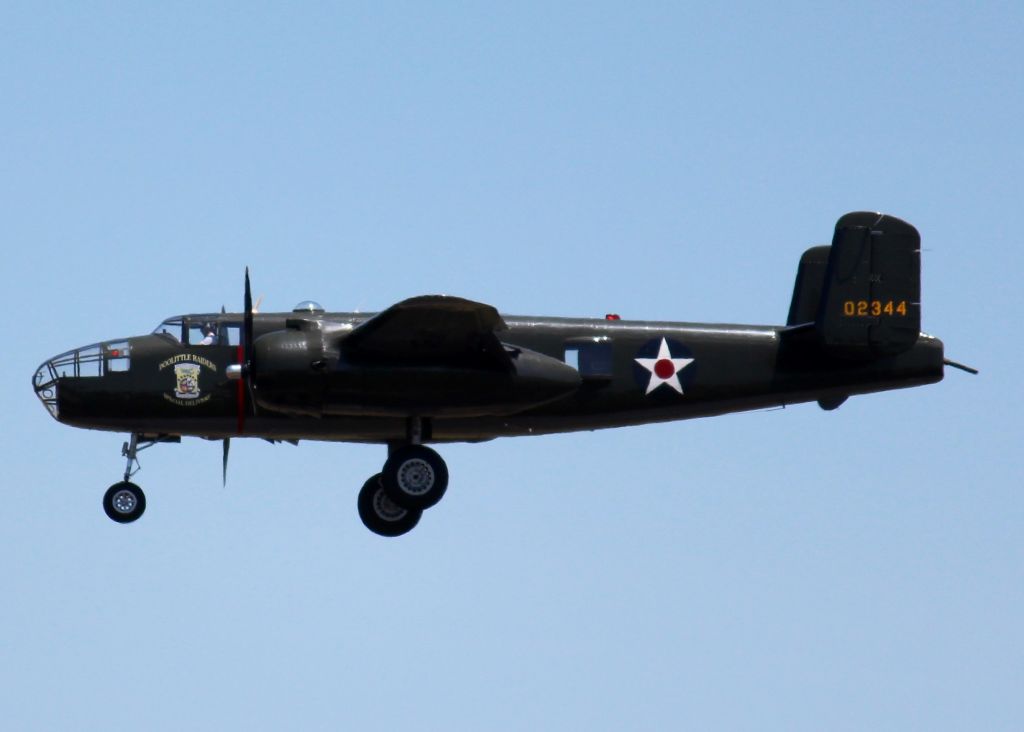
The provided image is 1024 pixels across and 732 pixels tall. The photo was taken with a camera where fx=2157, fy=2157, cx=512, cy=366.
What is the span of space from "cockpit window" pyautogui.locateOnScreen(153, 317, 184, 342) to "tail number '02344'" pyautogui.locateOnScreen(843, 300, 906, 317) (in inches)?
368

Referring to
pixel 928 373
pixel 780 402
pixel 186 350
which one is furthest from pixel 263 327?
pixel 928 373

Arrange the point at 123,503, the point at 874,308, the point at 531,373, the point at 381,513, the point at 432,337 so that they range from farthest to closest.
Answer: the point at 123,503 → the point at 381,513 → the point at 874,308 → the point at 531,373 → the point at 432,337

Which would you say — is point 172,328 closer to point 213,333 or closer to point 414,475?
point 213,333

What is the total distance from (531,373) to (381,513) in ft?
11.2

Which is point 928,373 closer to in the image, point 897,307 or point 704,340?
point 897,307

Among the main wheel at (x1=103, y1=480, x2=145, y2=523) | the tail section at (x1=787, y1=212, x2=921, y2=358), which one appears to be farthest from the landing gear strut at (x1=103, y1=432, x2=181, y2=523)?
the tail section at (x1=787, y1=212, x2=921, y2=358)

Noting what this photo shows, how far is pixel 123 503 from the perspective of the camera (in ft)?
107

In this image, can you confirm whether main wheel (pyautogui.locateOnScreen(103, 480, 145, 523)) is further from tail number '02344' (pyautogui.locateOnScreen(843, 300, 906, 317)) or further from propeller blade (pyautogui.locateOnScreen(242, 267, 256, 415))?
tail number '02344' (pyautogui.locateOnScreen(843, 300, 906, 317))

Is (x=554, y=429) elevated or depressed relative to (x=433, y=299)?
depressed

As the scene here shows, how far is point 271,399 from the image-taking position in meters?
28.7

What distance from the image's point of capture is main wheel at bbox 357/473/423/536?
30984 mm

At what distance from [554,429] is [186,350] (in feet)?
17.4

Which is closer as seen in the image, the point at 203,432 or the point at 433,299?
the point at 433,299

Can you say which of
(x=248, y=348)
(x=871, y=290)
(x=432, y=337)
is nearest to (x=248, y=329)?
(x=248, y=348)
